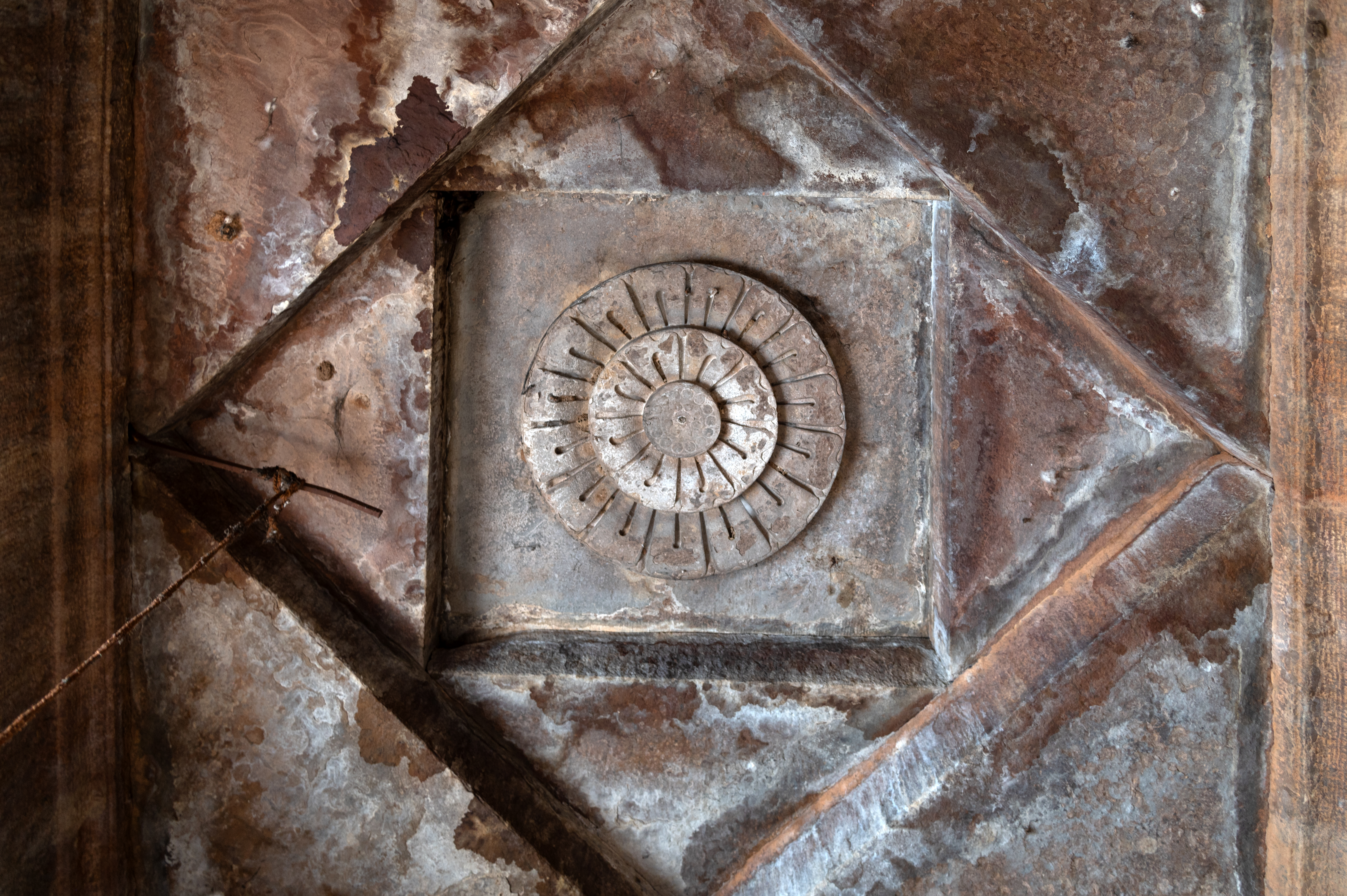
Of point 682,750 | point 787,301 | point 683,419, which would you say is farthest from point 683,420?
point 682,750

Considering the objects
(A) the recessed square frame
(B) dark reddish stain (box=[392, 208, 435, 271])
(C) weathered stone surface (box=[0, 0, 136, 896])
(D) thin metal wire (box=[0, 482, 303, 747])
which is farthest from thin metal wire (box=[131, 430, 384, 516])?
(B) dark reddish stain (box=[392, 208, 435, 271])

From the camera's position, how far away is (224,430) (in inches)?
128

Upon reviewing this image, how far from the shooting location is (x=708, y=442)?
10.7ft

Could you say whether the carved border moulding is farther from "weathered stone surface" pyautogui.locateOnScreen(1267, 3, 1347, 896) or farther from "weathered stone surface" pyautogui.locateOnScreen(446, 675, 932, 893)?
"weathered stone surface" pyautogui.locateOnScreen(1267, 3, 1347, 896)

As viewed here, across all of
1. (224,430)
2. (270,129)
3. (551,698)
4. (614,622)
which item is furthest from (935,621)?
(270,129)

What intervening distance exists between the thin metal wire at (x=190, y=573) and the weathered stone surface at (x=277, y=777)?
12 centimetres

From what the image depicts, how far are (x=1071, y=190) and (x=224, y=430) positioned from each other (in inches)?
147

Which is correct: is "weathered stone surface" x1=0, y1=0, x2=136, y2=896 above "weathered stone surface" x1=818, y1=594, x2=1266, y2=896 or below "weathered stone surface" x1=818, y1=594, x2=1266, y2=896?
above

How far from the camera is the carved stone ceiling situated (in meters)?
2.84

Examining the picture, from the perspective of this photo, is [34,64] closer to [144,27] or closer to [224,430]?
[144,27]

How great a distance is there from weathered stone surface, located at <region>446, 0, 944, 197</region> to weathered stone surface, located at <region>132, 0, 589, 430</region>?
0.80 ft

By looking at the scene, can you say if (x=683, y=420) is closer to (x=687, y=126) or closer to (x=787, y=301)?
(x=787, y=301)

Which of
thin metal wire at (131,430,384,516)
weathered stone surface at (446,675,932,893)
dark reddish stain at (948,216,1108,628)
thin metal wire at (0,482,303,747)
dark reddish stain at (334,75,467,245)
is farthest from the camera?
weathered stone surface at (446,675,932,893)

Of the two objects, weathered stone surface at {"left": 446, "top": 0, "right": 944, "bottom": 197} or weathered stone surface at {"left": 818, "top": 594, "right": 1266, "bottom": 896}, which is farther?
weathered stone surface at {"left": 446, "top": 0, "right": 944, "bottom": 197}
